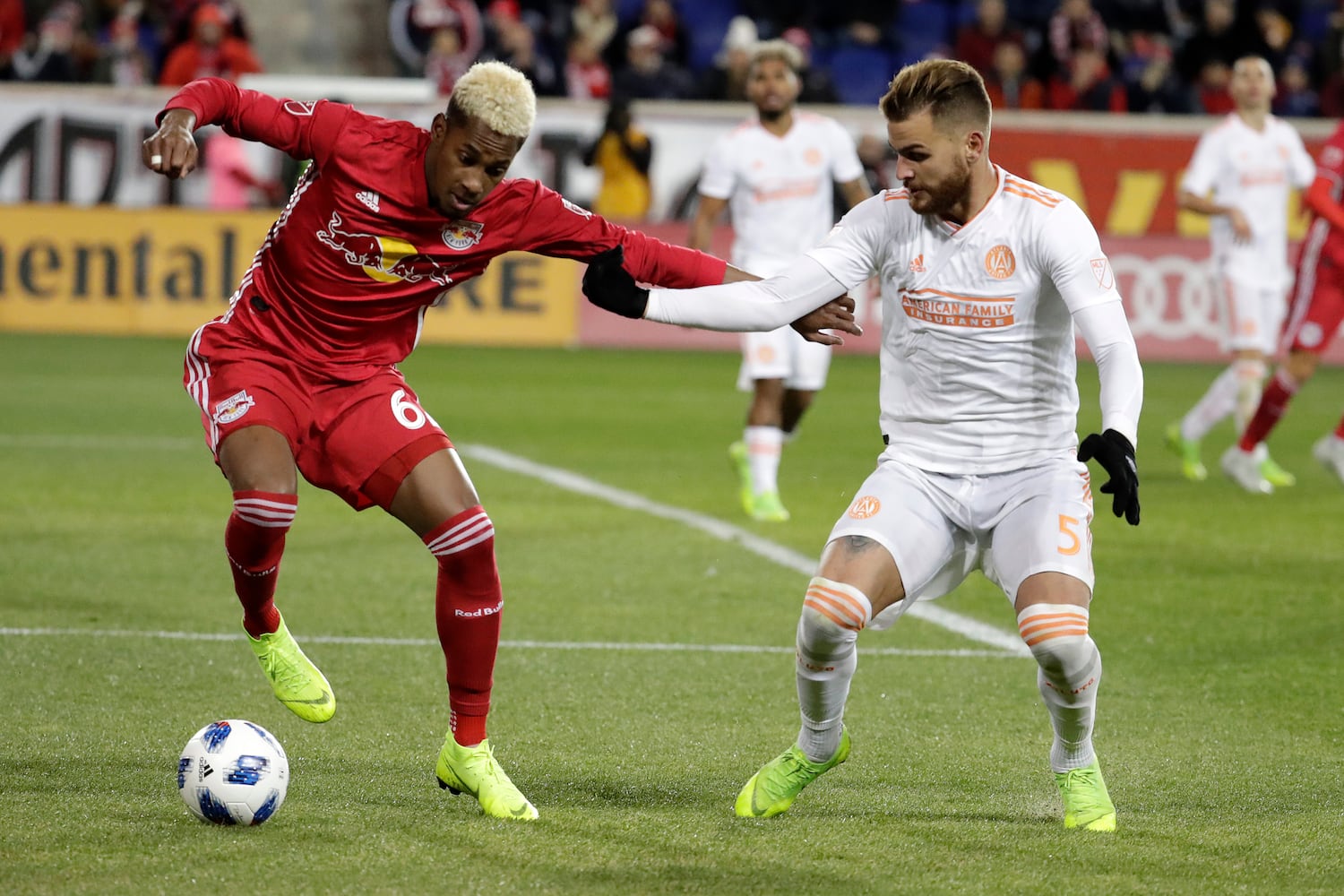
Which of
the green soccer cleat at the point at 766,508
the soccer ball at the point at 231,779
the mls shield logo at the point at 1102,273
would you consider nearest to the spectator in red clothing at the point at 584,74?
the green soccer cleat at the point at 766,508

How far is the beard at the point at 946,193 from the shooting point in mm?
4730

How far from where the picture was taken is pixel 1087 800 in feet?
15.5

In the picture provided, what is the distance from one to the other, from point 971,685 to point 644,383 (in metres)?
10.7

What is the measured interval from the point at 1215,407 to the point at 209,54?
41.8 ft

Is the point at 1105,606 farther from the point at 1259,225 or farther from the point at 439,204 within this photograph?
the point at 1259,225

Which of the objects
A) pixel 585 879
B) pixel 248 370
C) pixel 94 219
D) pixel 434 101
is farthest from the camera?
pixel 434 101

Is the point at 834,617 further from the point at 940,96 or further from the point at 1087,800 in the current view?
the point at 940,96

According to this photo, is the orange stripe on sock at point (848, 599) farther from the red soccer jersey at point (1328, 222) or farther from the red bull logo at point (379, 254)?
the red soccer jersey at point (1328, 222)

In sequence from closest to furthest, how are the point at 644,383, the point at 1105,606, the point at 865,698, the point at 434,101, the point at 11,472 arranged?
1. the point at 865,698
2. the point at 1105,606
3. the point at 11,472
4. the point at 644,383
5. the point at 434,101

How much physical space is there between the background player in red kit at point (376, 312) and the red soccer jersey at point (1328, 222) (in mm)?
6874

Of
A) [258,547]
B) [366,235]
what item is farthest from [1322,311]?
[258,547]

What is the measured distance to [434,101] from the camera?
2064 cm

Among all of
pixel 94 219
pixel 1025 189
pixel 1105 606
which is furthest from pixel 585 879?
pixel 94 219

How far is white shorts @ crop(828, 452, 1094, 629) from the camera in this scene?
4.70 meters
